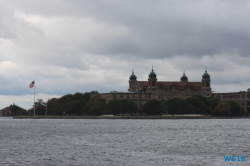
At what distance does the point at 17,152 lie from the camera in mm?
55938

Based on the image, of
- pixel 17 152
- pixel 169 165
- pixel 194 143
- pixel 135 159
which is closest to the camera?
pixel 169 165

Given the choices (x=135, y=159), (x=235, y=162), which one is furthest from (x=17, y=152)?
(x=235, y=162)

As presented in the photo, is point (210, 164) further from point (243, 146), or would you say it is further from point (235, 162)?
point (243, 146)

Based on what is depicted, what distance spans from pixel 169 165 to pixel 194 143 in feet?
69.4

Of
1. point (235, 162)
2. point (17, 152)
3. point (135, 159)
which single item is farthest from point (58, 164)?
point (235, 162)

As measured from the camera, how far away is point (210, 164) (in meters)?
45.2

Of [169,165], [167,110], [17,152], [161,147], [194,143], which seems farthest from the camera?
[167,110]

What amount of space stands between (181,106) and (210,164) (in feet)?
500

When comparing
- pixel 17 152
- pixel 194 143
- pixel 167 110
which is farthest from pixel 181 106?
pixel 17 152

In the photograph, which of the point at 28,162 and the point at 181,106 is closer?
the point at 28,162

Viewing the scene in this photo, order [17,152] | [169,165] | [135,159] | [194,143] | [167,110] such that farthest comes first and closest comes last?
[167,110]
[194,143]
[17,152]
[135,159]
[169,165]

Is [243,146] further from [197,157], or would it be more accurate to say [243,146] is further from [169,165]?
[169,165]

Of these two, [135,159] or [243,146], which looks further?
[243,146]

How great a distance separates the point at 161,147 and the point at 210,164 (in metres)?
15.3
